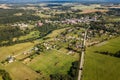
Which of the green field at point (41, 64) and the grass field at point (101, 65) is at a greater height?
the grass field at point (101, 65)

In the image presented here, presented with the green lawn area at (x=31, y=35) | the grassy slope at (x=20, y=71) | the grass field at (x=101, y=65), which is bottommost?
the grassy slope at (x=20, y=71)

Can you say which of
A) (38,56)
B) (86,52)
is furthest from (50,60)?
(86,52)

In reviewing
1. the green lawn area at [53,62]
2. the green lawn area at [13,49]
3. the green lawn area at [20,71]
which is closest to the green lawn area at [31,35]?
the green lawn area at [13,49]

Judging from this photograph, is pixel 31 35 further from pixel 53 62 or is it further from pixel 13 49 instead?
pixel 53 62

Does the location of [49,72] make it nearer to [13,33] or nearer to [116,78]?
[116,78]

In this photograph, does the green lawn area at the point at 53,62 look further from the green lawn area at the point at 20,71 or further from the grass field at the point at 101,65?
the grass field at the point at 101,65

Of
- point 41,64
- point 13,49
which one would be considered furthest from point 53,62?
point 13,49

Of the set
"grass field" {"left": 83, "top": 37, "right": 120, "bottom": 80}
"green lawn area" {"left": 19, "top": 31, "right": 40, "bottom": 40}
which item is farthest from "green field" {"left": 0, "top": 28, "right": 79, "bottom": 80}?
"green lawn area" {"left": 19, "top": 31, "right": 40, "bottom": 40}
